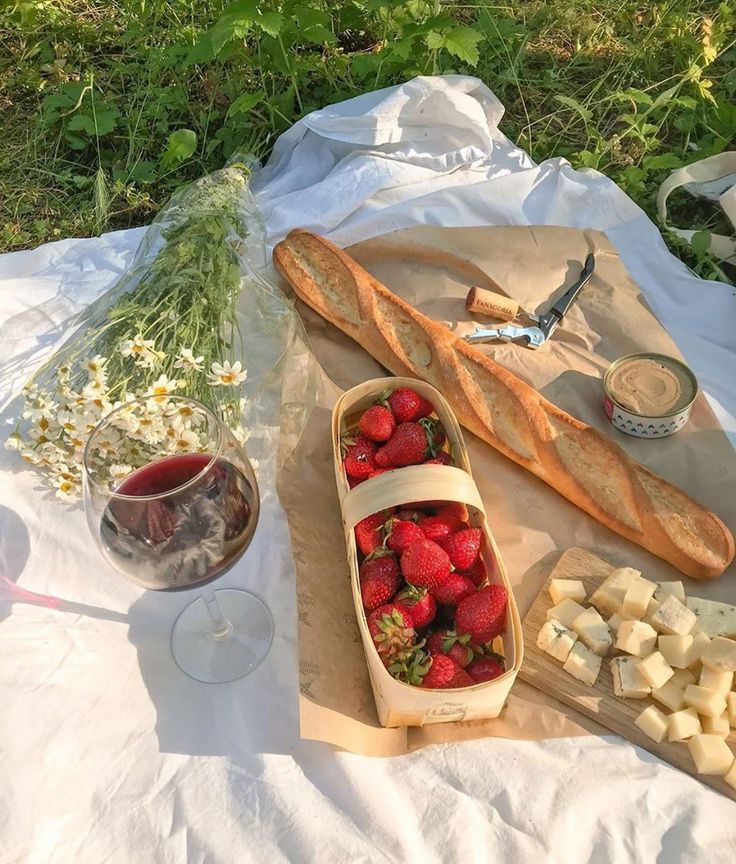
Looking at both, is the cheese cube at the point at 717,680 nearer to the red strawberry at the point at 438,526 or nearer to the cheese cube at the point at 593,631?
the cheese cube at the point at 593,631

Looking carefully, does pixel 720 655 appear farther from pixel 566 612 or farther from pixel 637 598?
pixel 566 612

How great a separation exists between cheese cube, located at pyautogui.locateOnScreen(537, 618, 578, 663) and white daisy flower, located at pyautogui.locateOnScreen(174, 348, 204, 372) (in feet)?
2.75

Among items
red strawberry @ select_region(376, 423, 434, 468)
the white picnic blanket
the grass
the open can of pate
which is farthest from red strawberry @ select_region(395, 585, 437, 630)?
the grass

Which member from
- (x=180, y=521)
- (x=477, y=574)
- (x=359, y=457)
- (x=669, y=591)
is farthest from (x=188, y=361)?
(x=669, y=591)

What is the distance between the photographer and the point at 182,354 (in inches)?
65.5

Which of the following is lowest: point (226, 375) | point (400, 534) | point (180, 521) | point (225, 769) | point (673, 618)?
point (225, 769)

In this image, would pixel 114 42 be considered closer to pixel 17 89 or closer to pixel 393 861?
pixel 17 89

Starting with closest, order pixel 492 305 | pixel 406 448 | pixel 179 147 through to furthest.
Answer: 1. pixel 406 448
2. pixel 492 305
3. pixel 179 147

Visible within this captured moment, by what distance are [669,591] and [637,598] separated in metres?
0.09

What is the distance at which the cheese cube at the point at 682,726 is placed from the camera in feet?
4.73

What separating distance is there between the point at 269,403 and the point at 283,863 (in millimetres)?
976

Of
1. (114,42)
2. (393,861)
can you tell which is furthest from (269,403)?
(114,42)

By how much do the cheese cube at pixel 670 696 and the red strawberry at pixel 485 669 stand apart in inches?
11.6

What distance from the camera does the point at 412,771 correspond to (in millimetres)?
1430
